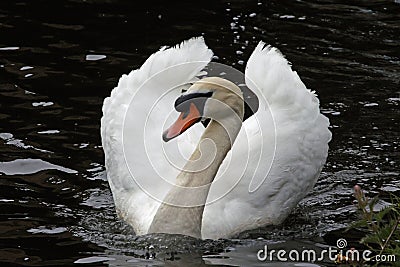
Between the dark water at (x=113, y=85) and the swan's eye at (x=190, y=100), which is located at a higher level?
the swan's eye at (x=190, y=100)

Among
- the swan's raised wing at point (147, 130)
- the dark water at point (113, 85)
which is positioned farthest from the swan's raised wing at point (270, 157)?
the swan's raised wing at point (147, 130)

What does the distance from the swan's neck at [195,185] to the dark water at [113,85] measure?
0.35 feet

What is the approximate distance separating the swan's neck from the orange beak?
0.26 m

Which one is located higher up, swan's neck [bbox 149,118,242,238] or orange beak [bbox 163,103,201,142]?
orange beak [bbox 163,103,201,142]

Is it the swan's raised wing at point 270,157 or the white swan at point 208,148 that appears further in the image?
the swan's raised wing at point 270,157

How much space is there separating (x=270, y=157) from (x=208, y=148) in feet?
1.72

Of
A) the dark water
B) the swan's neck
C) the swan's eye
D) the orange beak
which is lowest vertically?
the dark water

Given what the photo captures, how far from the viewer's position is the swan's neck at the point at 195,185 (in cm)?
709

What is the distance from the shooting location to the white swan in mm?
7160

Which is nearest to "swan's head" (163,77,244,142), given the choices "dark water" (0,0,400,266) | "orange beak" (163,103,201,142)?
"orange beak" (163,103,201,142)

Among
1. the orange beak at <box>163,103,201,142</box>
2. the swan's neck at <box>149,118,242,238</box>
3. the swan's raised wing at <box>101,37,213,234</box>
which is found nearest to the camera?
the orange beak at <box>163,103,201,142</box>

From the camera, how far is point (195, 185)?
23.6ft

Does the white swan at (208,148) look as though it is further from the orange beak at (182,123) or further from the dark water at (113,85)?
the dark water at (113,85)

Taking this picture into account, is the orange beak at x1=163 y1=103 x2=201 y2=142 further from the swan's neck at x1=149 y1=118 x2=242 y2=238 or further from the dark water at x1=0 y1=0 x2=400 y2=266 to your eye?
the dark water at x1=0 y1=0 x2=400 y2=266
